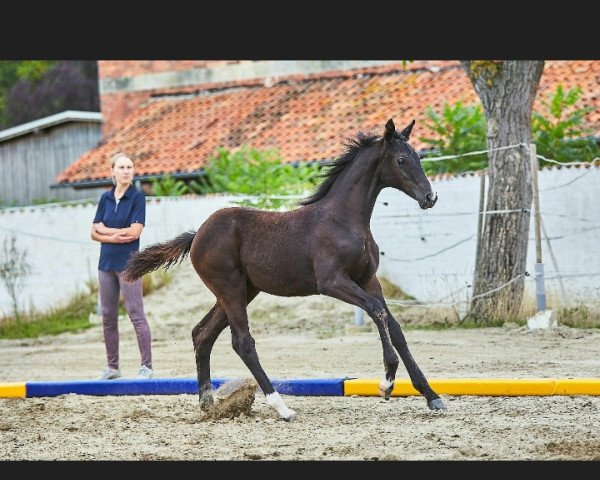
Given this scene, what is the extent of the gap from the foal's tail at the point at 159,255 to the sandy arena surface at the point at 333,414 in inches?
44.0

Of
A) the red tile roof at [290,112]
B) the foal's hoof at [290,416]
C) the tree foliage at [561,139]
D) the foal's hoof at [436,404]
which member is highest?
the red tile roof at [290,112]

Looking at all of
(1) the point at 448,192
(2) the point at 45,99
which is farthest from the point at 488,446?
(2) the point at 45,99

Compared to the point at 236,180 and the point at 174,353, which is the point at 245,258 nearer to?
the point at 174,353

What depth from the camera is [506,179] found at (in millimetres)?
15891

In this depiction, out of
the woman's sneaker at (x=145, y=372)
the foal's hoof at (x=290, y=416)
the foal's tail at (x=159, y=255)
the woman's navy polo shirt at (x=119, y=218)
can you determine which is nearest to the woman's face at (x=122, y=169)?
the woman's navy polo shirt at (x=119, y=218)

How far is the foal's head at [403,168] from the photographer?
9383mm

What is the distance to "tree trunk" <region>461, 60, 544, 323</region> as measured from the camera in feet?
52.0

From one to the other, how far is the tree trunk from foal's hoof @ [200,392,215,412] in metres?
6.52

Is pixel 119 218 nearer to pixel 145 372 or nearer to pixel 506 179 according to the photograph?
pixel 145 372

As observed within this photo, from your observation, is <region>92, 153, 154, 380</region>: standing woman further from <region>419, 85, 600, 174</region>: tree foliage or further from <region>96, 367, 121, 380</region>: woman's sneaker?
<region>419, 85, 600, 174</region>: tree foliage

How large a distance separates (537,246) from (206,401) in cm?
652

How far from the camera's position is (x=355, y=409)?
31.6 feet

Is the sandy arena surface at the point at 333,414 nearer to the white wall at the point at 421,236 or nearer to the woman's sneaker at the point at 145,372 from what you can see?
the woman's sneaker at the point at 145,372

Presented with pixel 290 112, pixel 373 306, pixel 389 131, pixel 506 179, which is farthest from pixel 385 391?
pixel 290 112
